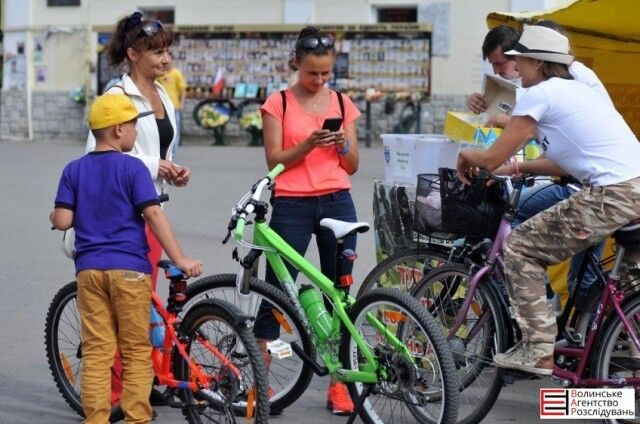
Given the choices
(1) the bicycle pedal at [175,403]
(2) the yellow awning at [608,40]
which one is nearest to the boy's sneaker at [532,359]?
(1) the bicycle pedal at [175,403]

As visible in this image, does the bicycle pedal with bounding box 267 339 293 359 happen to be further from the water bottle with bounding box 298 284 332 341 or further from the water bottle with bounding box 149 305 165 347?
the water bottle with bounding box 149 305 165 347

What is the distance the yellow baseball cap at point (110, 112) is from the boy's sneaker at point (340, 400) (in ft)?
5.54

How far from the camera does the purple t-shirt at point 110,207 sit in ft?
16.9

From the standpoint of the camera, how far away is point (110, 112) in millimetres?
5203

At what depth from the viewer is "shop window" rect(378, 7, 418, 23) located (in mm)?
25172

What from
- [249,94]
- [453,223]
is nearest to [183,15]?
[249,94]

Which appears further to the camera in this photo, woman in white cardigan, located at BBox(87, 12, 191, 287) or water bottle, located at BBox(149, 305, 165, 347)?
woman in white cardigan, located at BBox(87, 12, 191, 287)

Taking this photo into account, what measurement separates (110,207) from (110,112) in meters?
0.38

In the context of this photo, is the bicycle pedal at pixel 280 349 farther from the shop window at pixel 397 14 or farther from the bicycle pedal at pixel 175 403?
the shop window at pixel 397 14

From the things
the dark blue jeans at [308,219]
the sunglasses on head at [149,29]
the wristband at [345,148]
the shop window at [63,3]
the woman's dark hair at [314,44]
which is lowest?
the dark blue jeans at [308,219]

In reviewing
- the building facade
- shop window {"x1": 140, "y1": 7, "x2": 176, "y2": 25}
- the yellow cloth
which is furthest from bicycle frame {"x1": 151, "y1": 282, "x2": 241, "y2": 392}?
shop window {"x1": 140, "y1": 7, "x2": 176, "y2": 25}

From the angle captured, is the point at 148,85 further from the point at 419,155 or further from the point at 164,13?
the point at 164,13

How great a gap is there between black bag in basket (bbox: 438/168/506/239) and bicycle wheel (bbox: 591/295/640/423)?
27.8 inches

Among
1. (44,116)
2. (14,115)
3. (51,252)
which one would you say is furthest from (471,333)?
(14,115)
